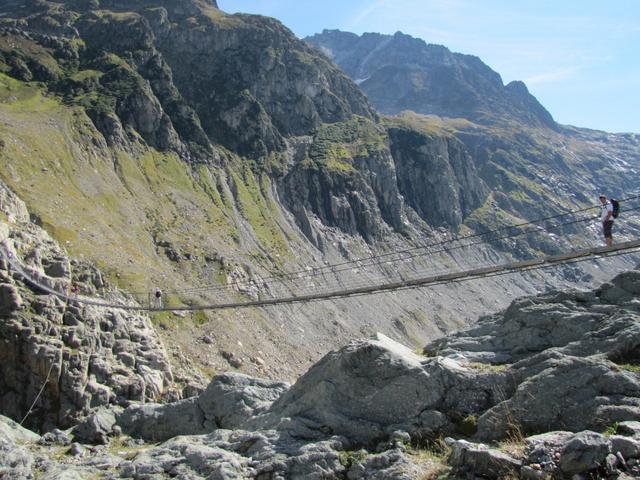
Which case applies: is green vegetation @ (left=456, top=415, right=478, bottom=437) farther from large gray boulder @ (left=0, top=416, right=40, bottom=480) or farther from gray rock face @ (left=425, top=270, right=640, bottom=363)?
large gray boulder @ (left=0, top=416, right=40, bottom=480)

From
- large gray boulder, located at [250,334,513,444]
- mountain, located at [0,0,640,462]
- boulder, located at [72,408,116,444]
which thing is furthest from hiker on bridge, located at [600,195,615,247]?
boulder, located at [72,408,116,444]

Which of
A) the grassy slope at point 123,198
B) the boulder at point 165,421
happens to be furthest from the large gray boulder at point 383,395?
the grassy slope at point 123,198

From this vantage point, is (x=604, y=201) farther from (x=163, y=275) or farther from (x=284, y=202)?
(x=284, y=202)

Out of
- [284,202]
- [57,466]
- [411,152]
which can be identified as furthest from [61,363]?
[411,152]

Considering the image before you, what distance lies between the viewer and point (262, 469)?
11508 mm

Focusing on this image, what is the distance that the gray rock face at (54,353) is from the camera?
3541 centimetres

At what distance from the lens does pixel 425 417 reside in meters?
12.4

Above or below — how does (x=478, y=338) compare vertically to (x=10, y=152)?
below

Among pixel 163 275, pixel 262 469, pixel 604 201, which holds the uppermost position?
pixel 163 275

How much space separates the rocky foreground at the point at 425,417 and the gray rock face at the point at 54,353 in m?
18.5

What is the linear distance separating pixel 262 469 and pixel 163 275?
7083 centimetres

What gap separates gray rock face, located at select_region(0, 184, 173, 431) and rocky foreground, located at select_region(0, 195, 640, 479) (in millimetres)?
18521

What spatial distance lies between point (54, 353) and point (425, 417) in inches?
1222

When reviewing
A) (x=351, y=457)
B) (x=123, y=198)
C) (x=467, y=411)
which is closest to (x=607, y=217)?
(x=467, y=411)
